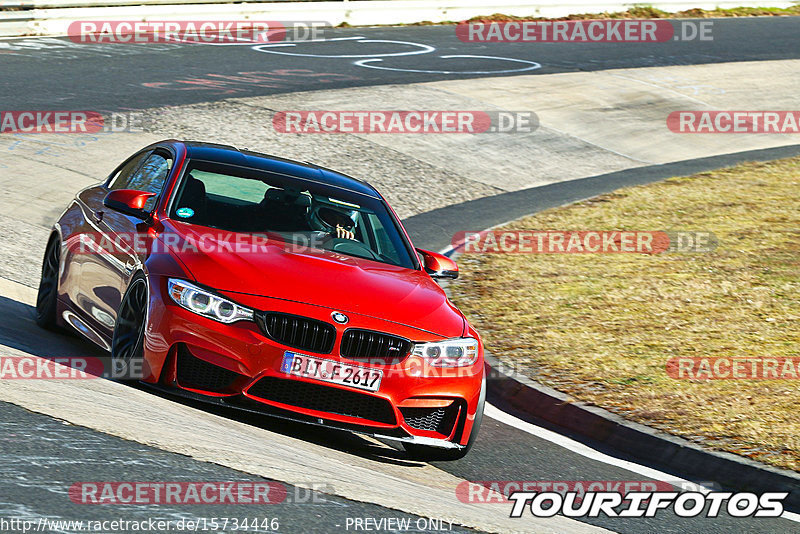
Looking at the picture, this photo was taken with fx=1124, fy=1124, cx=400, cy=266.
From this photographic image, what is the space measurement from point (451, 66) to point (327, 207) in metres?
15.7

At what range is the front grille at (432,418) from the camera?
6.29m

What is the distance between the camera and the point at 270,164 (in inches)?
307

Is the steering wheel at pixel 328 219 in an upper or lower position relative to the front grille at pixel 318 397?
upper

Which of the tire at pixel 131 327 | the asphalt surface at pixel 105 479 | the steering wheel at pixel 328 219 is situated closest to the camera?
the asphalt surface at pixel 105 479

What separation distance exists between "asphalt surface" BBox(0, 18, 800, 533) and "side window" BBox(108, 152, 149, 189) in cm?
119

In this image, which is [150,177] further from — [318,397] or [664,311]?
[664,311]

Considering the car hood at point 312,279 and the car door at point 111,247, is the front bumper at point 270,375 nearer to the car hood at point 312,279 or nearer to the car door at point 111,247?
the car hood at point 312,279

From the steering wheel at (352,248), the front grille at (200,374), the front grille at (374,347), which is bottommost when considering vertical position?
the front grille at (200,374)

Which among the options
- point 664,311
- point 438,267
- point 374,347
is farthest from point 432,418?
point 664,311

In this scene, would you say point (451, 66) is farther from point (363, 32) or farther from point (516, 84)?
point (363, 32)

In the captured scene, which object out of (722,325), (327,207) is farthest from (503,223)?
(327,207)

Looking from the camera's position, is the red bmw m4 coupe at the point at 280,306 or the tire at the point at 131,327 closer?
the red bmw m4 coupe at the point at 280,306

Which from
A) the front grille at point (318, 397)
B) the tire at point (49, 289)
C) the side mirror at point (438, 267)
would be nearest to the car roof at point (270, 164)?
the side mirror at point (438, 267)

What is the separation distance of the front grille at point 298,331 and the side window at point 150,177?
173 cm
